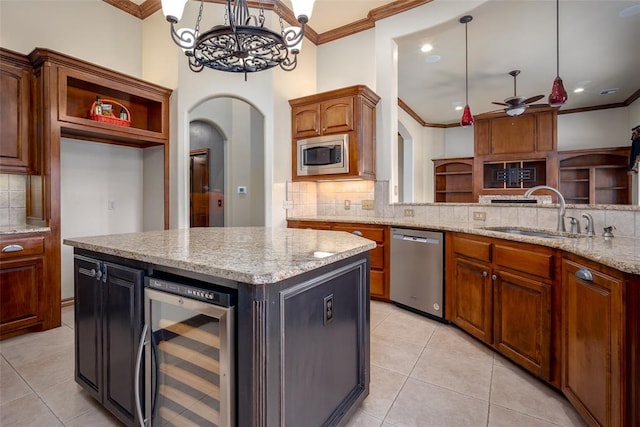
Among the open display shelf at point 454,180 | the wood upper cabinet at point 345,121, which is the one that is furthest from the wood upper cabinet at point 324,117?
the open display shelf at point 454,180

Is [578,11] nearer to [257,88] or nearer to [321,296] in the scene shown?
[257,88]

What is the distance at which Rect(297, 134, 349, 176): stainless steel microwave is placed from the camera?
3.66 m

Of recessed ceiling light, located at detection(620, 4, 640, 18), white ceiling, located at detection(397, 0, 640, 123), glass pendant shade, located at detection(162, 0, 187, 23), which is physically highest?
white ceiling, located at detection(397, 0, 640, 123)

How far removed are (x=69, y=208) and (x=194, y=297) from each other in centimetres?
305

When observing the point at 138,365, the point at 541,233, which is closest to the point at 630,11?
the point at 541,233

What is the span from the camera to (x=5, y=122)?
A: 8.72 feet

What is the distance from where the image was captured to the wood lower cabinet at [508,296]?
1.86 meters

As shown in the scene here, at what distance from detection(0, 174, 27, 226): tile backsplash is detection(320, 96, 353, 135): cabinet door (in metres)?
3.08

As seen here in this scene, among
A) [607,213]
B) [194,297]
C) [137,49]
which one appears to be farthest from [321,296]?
[137,49]

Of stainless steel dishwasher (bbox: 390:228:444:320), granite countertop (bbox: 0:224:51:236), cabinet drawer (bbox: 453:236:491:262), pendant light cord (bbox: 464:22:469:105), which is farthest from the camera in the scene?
pendant light cord (bbox: 464:22:469:105)

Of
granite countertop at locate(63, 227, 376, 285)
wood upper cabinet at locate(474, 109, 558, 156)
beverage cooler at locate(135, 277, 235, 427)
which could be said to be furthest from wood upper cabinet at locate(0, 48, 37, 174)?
wood upper cabinet at locate(474, 109, 558, 156)

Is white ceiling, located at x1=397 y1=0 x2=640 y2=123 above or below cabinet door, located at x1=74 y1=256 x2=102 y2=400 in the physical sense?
above

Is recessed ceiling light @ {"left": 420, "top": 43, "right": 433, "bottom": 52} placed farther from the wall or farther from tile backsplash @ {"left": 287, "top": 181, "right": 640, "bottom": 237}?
the wall

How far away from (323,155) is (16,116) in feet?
9.41
